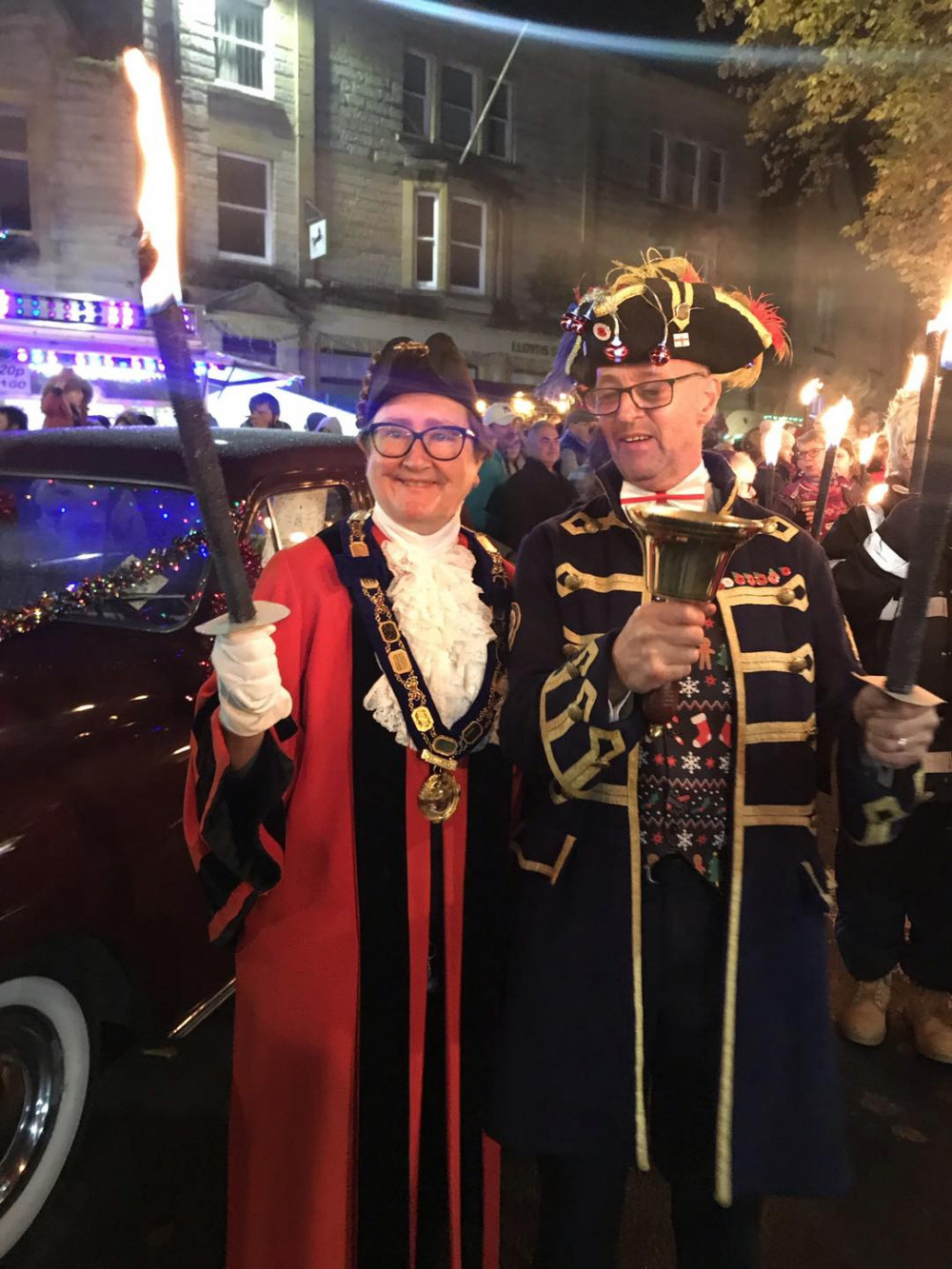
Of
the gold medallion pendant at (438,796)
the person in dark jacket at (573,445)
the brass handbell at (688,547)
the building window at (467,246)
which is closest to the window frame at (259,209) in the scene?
the building window at (467,246)

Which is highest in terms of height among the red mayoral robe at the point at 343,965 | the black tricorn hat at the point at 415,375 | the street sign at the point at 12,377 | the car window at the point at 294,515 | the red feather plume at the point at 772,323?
the street sign at the point at 12,377

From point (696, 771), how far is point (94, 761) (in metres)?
1.66

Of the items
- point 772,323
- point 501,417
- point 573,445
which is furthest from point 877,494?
point 501,417

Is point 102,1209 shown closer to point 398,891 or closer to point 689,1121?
point 398,891

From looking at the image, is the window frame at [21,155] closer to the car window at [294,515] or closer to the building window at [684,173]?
the car window at [294,515]

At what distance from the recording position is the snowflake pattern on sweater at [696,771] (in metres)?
1.74

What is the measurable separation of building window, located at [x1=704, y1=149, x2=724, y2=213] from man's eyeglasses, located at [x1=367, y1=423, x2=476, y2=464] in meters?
23.8

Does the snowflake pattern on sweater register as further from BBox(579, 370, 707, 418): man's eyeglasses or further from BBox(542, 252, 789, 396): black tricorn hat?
BBox(542, 252, 789, 396): black tricorn hat

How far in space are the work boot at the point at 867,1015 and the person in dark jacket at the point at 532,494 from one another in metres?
3.99

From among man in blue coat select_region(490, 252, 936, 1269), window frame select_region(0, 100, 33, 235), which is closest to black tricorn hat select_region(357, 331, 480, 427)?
man in blue coat select_region(490, 252, 936, 1269)

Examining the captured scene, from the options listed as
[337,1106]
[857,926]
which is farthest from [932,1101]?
[337,1106]

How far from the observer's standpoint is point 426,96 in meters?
17.8

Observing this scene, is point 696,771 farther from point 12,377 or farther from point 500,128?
point 500,128

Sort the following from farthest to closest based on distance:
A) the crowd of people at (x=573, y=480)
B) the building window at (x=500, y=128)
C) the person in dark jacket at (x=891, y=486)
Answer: the building window at (x=500, y=128), the crowd of people at (x=573, y=480), the person in dark jacket at (x=891, y=486)
